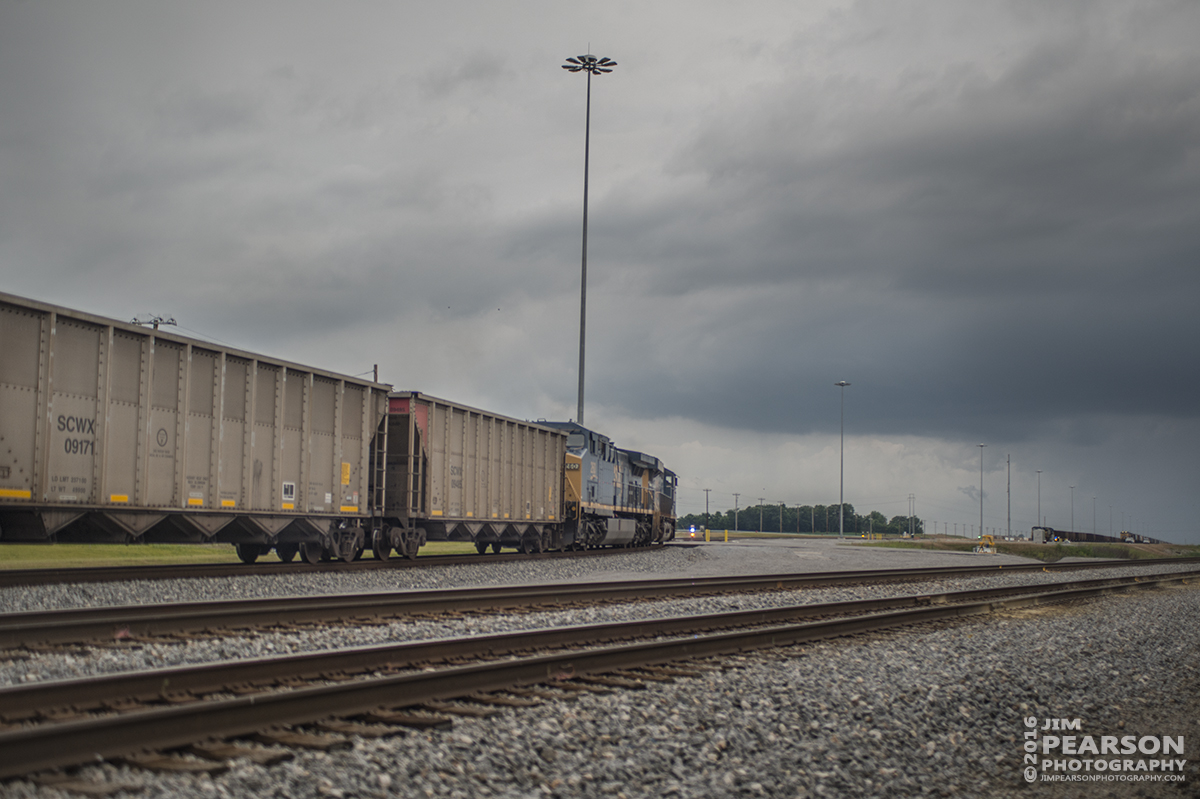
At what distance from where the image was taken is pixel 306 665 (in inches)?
285

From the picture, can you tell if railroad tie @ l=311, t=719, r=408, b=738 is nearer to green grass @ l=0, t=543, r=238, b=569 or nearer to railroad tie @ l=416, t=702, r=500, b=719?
railroad tie @ l=416, t=702, r=500, b=719

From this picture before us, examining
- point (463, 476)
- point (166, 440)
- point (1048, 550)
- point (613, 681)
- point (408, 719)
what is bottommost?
point (1048, 550)

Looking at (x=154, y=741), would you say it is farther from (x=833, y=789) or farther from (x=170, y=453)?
(x=170, y=453)

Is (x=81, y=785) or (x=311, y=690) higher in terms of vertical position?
(x=311, y=690)

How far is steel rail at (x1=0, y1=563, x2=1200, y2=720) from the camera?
233 inches

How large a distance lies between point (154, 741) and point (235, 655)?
11.9 feet

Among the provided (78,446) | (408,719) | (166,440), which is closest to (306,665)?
(408,719)

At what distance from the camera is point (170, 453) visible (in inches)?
582

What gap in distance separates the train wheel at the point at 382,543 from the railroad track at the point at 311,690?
11.9 metres

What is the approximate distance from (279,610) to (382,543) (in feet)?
35.4

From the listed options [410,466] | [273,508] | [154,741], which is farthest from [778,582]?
[154,741]

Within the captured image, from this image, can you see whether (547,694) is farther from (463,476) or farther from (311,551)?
(463,476)

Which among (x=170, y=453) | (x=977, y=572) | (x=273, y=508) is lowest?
(x=977, y=572)

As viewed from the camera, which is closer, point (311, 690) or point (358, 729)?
point (358, 729)
